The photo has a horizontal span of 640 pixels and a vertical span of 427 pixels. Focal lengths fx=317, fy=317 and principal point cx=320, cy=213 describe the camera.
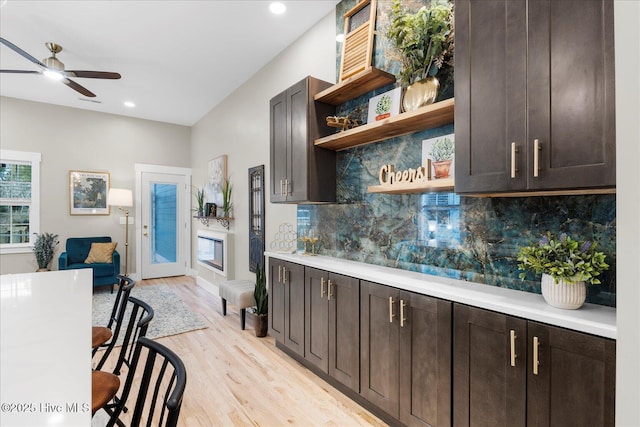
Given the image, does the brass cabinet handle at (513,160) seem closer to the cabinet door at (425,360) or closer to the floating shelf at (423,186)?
the floating shelf at (423,186)

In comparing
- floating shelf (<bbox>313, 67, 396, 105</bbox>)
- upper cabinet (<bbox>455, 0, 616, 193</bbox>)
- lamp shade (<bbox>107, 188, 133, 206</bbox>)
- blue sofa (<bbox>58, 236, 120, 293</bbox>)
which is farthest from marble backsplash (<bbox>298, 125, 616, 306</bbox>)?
lamp shade (<bbox>107, 188, 133, 206</bbox>)

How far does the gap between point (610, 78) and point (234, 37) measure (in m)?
3.28

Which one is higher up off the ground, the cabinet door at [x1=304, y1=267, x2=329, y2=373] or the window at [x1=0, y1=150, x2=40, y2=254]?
the window at [x1=0, y1=150, x2=40, y2=254]

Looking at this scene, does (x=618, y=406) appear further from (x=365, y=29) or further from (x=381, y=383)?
(x=365, y=29)

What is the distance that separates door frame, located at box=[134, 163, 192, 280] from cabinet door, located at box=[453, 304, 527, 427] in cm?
609

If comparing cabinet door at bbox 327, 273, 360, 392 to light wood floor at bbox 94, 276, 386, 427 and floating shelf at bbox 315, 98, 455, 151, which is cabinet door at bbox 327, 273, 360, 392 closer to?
light wood floor at bbox 94, 276, 386, 427

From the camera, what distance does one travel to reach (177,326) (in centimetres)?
364

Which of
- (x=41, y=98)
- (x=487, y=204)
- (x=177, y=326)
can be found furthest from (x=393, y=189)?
(x=41, y=98)

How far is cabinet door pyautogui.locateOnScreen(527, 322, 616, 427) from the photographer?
1.11 m

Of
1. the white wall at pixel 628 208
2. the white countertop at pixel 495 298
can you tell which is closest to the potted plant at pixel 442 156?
the white countertop at pixel 495 298

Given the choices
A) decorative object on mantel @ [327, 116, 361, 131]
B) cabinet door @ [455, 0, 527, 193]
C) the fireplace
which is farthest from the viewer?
the fireplace

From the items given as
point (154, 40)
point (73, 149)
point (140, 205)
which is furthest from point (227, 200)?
point (73, 149)

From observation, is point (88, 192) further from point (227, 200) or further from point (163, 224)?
point (227, 200)

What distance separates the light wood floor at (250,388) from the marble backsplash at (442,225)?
3.37 ft
